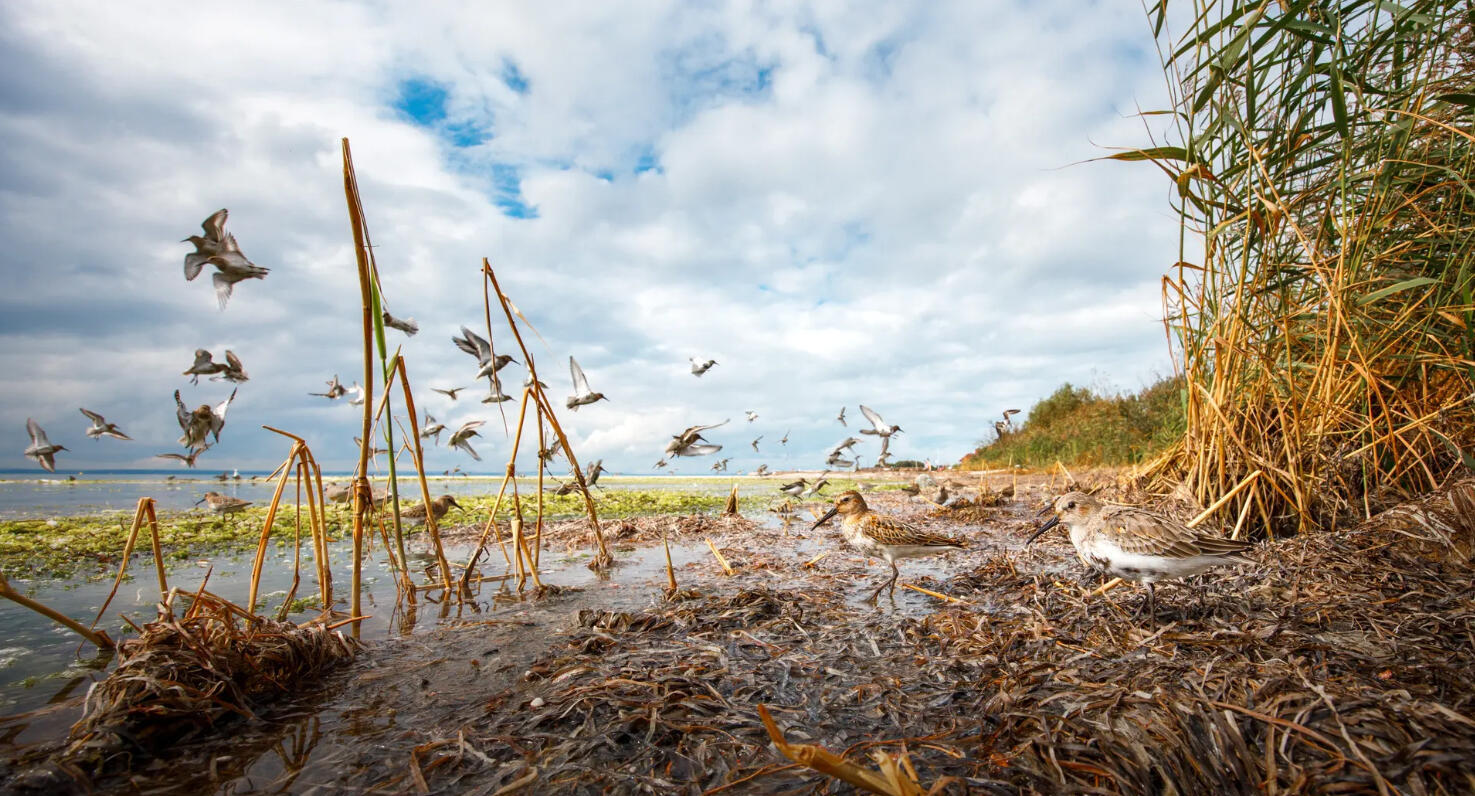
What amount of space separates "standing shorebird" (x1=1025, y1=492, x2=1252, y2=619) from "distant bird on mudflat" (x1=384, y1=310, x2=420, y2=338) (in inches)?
210

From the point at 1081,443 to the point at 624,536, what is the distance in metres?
18.3

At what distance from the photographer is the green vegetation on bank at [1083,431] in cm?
1902

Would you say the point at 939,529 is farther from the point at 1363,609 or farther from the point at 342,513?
the point at 342,513

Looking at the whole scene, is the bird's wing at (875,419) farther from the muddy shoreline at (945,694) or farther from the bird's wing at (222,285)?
the bird's wing at (222,285)

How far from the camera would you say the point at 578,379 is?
731 cm

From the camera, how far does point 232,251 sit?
14.0 feet

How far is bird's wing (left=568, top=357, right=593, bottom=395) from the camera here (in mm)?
7220

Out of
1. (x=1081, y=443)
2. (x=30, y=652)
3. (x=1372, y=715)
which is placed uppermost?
(x=1081, y=443)

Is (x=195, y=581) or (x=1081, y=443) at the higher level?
(x=1081, y=443)

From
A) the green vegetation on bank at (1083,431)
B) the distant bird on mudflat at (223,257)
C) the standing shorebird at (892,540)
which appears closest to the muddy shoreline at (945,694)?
the standing shorebird at (892,540)

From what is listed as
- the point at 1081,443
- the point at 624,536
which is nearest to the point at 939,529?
the point at 624,536

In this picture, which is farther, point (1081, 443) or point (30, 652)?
point (1081, 443)

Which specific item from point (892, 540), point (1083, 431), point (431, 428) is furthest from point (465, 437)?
point (1083, 431)

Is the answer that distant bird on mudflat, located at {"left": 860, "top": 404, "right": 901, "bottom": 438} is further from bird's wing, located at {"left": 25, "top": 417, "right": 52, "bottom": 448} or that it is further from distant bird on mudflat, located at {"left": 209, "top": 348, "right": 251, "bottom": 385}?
bird's wing, located at {"left": 25, "top": 417, "right": 52, "bottom": 448}
